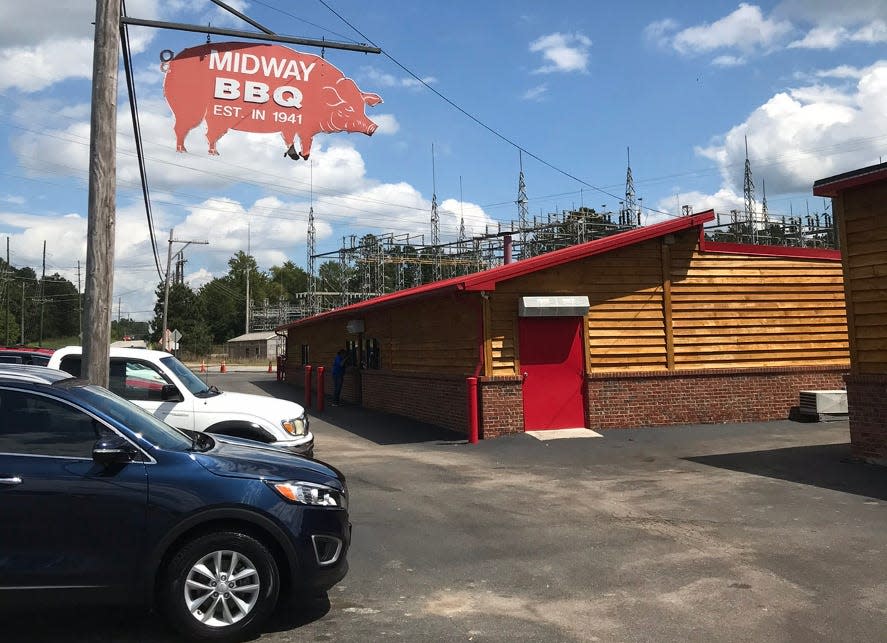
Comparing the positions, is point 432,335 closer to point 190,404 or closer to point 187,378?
point 187,378

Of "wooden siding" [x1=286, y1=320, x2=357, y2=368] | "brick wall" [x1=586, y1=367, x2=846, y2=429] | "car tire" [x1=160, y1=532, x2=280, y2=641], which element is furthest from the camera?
"wooden siding" [x1=286, y1=320, x2=357, y2=368]

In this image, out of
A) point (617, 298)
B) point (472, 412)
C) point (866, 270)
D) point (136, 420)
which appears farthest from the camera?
point (617, 298)

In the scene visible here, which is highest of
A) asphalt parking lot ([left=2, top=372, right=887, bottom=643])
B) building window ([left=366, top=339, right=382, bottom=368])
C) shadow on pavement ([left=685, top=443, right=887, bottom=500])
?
building window ([left=366, top=339, right=382, bottom=368])

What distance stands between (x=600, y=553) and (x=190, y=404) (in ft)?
16.5

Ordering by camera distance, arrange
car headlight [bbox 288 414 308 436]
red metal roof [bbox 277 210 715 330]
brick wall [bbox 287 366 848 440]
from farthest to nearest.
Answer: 1. brick wall [bbox 287 366 848 440]
2. red metal roof [bbox 277 210 715 330]
3. car headlight [bbox 288 414 308 436]

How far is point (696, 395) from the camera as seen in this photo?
47.6 ft

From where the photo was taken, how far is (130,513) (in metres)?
4.32

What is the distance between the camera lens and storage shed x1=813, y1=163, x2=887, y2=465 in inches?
391

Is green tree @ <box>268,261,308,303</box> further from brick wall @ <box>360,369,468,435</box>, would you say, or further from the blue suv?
the blue suv

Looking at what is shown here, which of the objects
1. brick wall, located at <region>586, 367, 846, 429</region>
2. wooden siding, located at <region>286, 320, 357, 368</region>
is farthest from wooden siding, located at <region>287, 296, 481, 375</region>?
wooden siding, located at <region>286, 320, 357, 368</region>

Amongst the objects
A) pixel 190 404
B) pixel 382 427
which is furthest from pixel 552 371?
pixel 190 404

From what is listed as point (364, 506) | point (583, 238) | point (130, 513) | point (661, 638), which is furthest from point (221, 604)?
point (583, 238)

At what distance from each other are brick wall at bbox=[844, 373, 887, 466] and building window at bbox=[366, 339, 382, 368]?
460 inches

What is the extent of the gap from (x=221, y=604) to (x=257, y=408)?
15.0 ft
